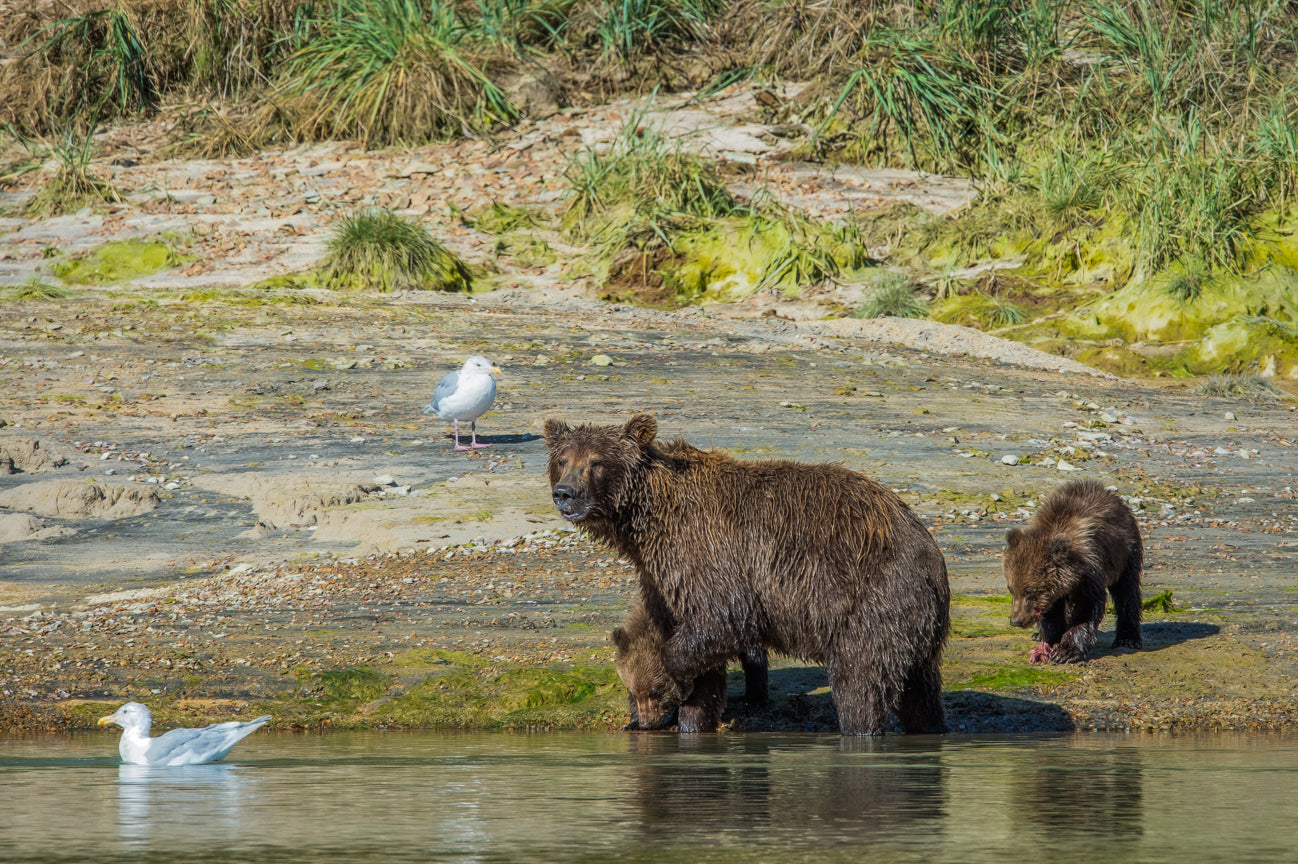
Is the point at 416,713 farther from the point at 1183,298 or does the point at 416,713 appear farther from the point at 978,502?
the point at 1183,298

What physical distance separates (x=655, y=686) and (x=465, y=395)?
228 inches

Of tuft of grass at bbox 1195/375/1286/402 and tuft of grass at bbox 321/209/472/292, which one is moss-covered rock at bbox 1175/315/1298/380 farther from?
tuft of grass at bbox 321/209/472/292

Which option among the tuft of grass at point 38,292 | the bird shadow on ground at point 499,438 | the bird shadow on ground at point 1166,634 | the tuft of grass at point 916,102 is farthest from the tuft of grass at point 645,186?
the bird shadow on ground at point 1166,634

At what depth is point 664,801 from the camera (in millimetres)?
5094

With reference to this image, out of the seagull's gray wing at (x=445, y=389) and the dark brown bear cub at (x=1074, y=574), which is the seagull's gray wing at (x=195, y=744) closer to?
the dark brown bear cub at (x=1074, y=574)

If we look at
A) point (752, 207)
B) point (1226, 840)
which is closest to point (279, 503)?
point (1226, 840)

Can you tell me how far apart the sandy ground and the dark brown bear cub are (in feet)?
0.72

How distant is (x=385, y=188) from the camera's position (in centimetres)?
2295

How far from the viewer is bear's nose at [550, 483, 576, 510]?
700 centimetres

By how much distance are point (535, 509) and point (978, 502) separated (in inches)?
137

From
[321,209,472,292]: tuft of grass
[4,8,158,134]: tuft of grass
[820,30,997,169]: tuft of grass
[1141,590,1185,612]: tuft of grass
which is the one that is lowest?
[1141,590,1185,612]: tuft of grass

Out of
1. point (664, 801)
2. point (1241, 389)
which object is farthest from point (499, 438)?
point (1241, 389)

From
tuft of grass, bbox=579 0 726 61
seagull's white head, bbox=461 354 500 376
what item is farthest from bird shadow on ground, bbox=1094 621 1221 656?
tuft of grass, bbox=579 0 726 61

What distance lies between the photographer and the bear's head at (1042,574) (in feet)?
26.9
